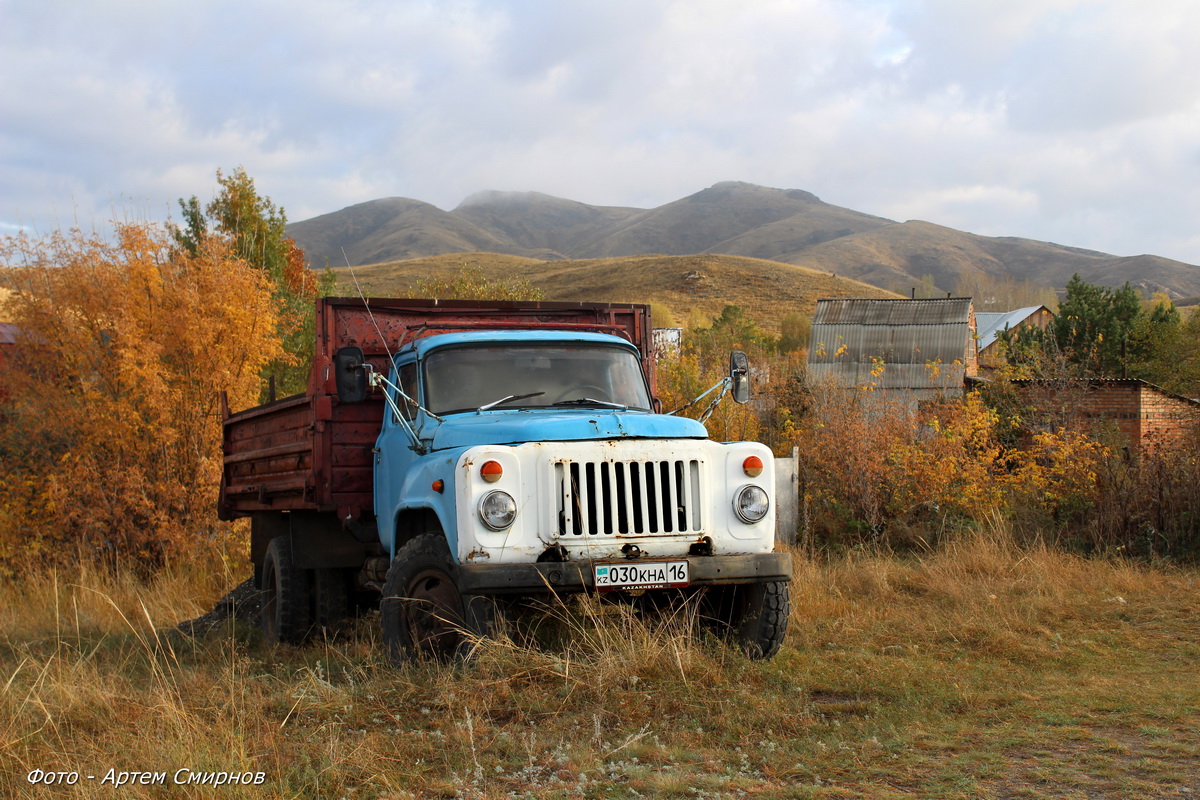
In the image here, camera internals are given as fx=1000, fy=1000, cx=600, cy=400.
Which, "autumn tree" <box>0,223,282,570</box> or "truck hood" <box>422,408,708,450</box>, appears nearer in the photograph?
"truck hood" <box>422,408,708,450</box>

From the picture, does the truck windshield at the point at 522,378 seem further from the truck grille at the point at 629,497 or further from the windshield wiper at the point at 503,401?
the truck grille at the point at 629,497

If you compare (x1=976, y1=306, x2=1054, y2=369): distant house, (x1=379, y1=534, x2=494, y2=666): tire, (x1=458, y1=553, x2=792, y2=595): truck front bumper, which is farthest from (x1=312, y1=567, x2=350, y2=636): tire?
(x1=976, y1=306, x2=1054, y2=369): distant house

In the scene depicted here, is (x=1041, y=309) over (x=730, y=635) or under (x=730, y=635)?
over

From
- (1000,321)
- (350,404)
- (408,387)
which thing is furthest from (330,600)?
(1000,321)

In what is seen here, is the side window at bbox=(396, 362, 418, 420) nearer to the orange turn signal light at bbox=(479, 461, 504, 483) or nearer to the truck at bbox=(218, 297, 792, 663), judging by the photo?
the truck at bbox=(218, 297, 792, 663)

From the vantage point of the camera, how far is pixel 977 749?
4.60m

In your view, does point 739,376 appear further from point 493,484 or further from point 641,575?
point 493,484

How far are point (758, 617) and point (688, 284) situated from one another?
7584 centimetres

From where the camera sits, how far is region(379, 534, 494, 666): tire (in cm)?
563

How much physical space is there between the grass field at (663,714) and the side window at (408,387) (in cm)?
161

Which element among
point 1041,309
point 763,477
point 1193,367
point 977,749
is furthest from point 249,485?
point 1041,309

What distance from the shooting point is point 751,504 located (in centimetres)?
591

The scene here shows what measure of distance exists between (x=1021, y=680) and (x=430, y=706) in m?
3.53

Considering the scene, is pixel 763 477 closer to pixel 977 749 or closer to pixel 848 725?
pixel 848 725
